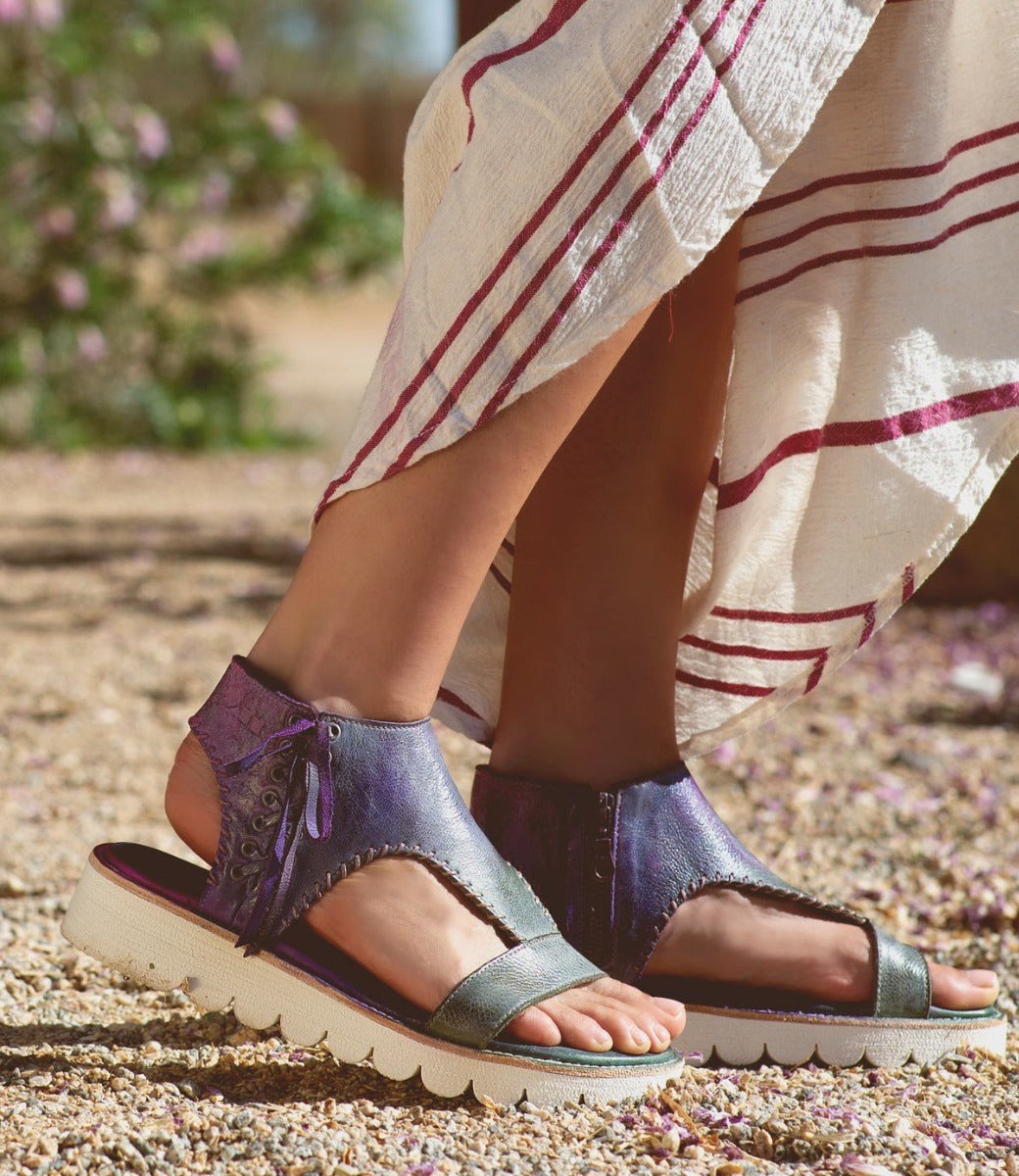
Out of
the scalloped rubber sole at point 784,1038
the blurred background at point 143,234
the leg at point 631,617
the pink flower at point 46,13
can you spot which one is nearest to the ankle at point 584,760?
the leg at point 631,617

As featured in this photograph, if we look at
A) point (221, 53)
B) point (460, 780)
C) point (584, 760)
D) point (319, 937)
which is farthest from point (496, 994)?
point (221, 53)

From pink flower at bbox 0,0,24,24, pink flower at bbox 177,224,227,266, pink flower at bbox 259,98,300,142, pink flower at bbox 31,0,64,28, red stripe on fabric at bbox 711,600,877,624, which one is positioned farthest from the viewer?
pink flower at bbox 177,224,227,266

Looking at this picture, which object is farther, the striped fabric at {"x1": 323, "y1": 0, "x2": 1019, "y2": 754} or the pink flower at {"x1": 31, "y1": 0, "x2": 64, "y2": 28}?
the pink flower at {"x1": 31, "y1": 0, "x2": 64, "y2": 28}

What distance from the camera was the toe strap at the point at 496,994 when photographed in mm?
1153

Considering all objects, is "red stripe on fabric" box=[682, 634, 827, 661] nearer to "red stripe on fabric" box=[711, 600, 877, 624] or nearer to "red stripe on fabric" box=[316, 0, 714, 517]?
"red stripe on fabric" box=[711, 600, 877, 624]

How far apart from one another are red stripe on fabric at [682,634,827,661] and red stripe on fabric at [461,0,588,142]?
23.6 inches

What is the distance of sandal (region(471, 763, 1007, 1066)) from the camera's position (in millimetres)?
1336

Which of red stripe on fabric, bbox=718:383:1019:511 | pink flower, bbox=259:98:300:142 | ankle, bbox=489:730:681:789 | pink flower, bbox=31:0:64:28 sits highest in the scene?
pink flower, bbox=31:0:64:28

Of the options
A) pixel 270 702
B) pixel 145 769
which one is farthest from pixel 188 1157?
pixel 145 769

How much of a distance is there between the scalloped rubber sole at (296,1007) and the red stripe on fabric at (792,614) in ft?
1.56

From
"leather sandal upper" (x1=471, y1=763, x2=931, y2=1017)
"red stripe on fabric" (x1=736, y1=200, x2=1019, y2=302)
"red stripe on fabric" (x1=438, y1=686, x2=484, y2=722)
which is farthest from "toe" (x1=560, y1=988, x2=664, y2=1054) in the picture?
"red stripe on fabric" (x1=736, y1=200, x2=1019, y2=302)

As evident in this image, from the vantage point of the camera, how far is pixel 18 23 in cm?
617

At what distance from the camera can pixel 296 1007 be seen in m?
1.19

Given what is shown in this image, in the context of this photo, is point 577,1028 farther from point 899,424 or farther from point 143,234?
point 143,234
